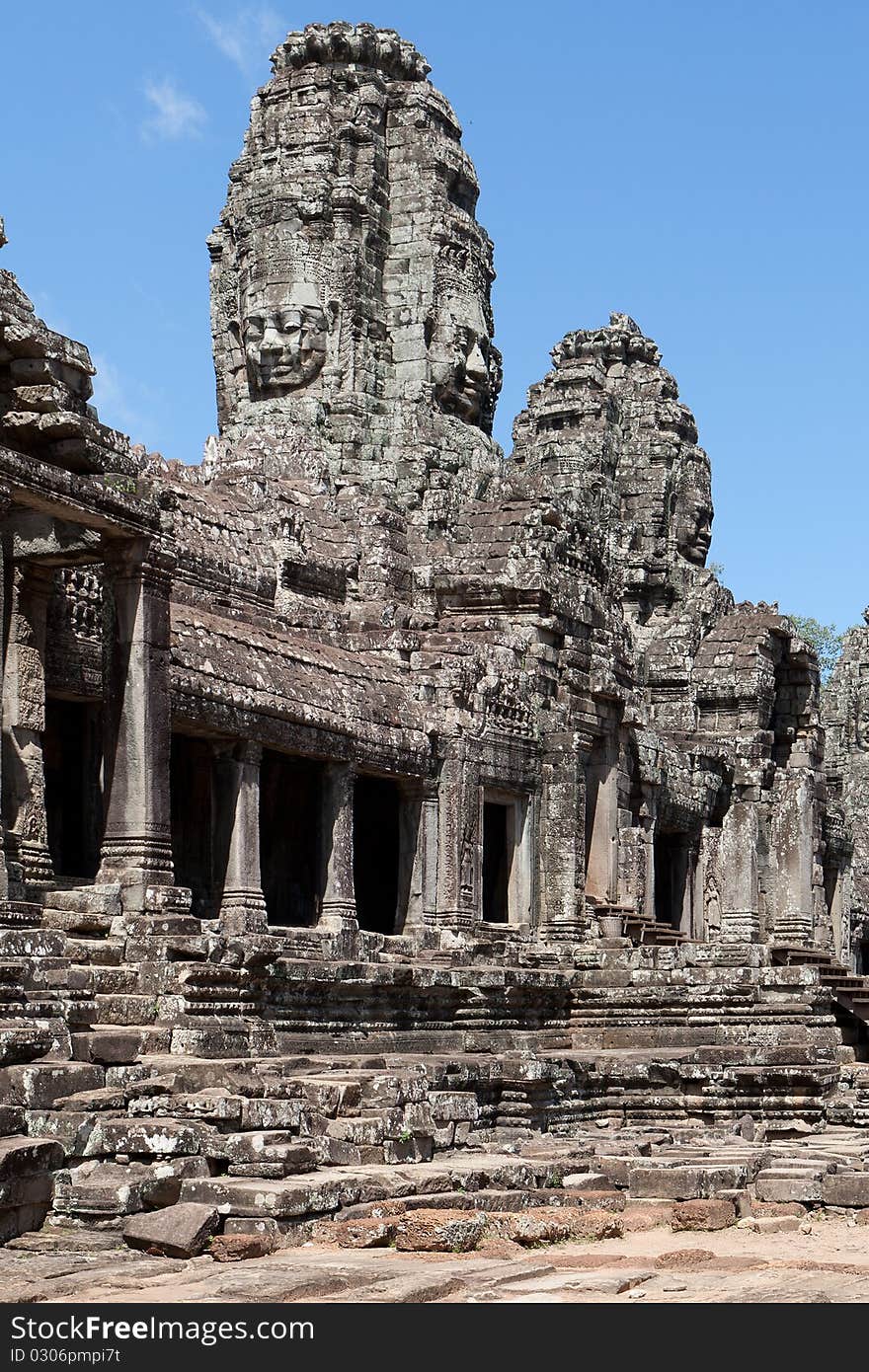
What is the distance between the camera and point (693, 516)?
147 ft

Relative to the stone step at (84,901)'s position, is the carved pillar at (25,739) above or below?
above

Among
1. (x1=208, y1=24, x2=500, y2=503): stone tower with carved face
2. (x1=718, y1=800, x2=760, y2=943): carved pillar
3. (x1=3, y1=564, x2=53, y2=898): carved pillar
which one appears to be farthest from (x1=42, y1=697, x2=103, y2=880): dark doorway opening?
(x1=718, y1=800, x2=760, y2=943): carved pillar

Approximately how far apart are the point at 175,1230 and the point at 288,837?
50.6ft

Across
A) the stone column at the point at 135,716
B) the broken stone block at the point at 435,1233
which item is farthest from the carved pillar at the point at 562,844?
the broken stone block at the point at 435,1233

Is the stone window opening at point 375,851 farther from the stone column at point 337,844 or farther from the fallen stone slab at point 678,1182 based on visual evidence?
the fallen stone slab at point 678,1182

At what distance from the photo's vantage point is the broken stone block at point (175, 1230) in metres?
11.3

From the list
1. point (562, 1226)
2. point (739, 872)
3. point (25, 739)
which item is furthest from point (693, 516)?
point (562, 1226)

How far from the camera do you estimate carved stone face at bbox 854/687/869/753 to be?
2140 inches

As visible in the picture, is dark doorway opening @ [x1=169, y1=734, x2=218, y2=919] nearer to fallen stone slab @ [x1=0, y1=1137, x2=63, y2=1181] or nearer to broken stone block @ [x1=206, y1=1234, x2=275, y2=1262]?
fallen stone slab @ [x1=0, y1=1137, x2=63, y2=1181]

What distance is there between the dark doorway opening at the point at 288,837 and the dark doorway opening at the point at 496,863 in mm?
2516

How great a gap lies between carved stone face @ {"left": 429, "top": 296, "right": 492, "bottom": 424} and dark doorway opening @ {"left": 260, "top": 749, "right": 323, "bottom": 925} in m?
9.70

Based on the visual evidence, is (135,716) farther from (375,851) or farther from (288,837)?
(375,851)

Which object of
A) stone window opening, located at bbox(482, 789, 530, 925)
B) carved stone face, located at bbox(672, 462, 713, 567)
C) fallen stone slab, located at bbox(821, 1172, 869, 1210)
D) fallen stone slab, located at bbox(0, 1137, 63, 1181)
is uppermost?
carved stone face, located at bbox(672, 462, 713, 567)

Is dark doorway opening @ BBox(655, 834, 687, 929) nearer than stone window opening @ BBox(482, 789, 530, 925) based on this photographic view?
No
